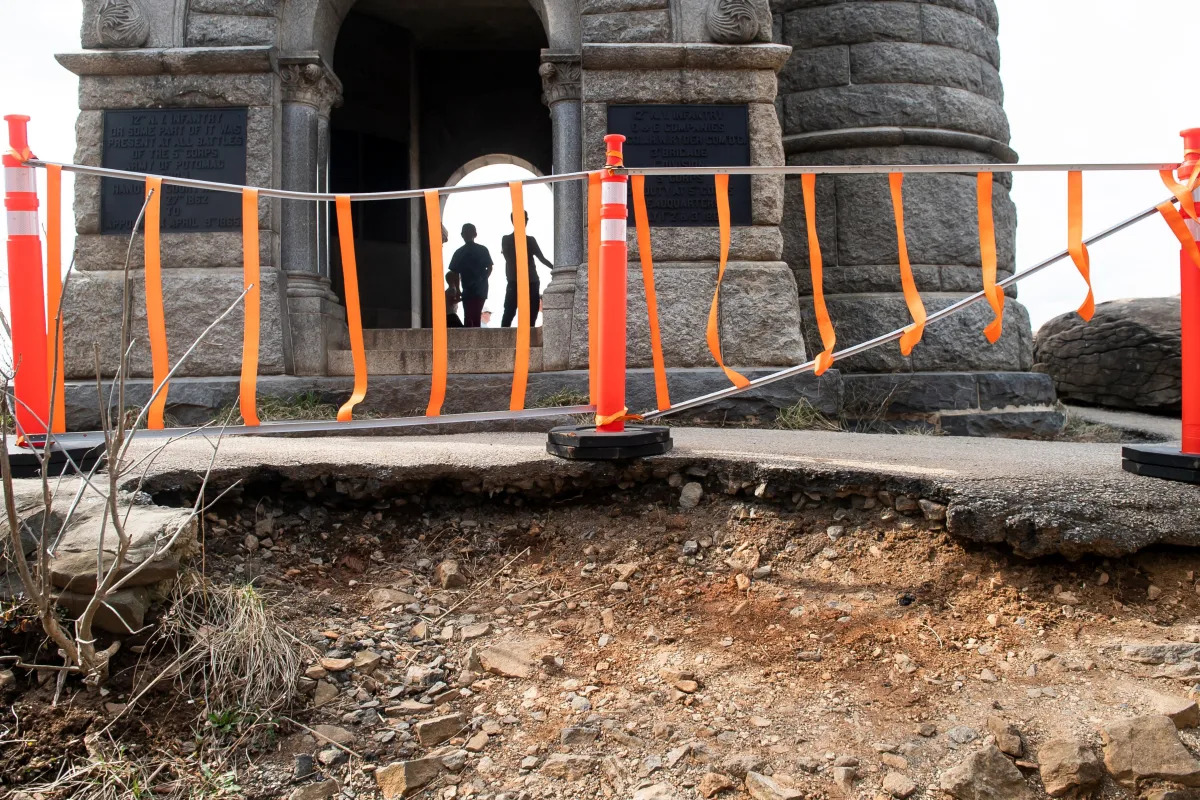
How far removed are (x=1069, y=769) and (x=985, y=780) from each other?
0.73 feet

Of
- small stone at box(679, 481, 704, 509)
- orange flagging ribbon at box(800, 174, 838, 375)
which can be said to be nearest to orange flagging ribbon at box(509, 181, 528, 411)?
small stone at box(679, 481, 704, 509)

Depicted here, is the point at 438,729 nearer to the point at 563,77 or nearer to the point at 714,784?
the point at 714,784

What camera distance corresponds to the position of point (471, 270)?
38.8 ft

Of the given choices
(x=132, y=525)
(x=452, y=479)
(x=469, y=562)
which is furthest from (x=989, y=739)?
(x=132, y=525)

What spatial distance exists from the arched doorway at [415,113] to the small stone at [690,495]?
8.53 meters

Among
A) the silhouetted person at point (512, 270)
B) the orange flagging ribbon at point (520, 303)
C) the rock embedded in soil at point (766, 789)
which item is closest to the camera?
the rock embedded in soil at point (766, 789)

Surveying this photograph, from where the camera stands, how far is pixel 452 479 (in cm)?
362

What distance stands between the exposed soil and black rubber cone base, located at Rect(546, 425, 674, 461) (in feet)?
0.64

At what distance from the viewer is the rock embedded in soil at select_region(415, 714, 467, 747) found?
2.43 meters

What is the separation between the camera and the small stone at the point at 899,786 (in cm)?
213

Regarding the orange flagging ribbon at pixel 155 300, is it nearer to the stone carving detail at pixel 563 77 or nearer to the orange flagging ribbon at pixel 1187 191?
the stone carving detail at pixel 563 77

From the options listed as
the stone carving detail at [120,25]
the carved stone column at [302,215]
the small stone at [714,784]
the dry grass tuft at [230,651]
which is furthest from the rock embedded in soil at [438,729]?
the stone carving detail at [120,25]

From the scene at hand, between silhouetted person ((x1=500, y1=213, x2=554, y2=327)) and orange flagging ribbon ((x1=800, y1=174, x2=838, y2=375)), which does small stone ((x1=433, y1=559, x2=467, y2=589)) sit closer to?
orange flagging ribbon ((x1=800, y1=174, x2=838, y2=375))

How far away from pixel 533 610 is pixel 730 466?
1.07 metres
